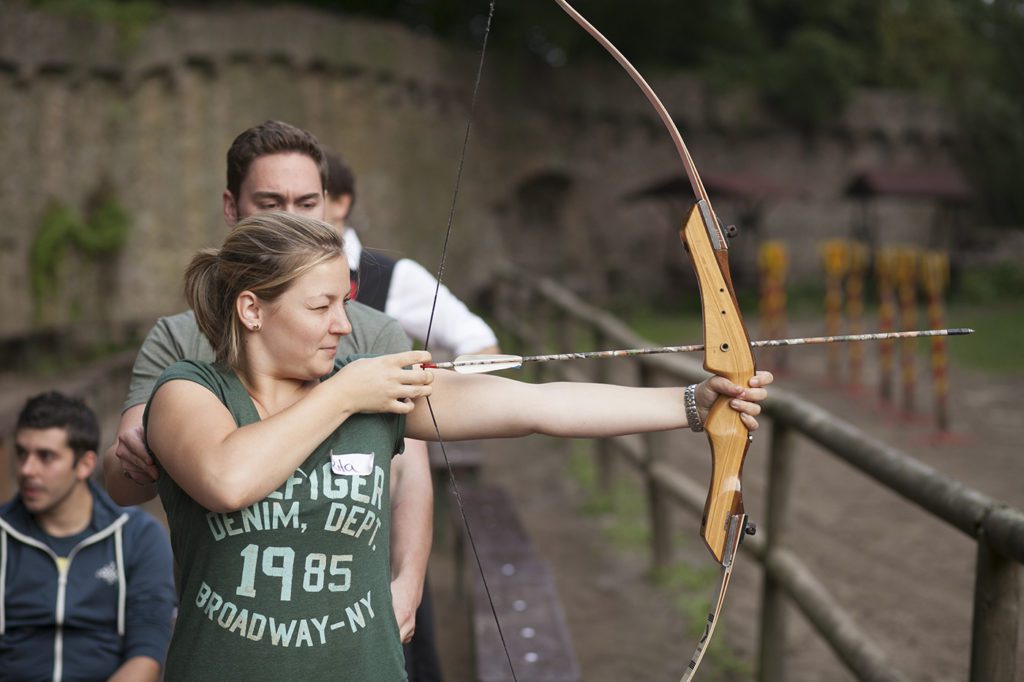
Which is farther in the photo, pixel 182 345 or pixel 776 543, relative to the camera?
pixel 776 543

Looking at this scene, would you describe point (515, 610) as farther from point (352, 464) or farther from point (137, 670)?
point (352, 464)

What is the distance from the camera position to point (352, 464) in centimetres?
128

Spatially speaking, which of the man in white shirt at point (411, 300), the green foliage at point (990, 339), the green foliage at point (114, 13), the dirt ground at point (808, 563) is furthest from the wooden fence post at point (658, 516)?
the green foliage at point (114, 13)

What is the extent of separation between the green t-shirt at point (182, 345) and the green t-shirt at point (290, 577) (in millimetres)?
340

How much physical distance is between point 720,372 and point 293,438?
530mm

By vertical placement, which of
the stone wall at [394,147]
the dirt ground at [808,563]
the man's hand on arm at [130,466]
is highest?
the stone wall at [394,147]

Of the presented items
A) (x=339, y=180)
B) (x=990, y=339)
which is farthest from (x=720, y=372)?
(x=990, y=339)

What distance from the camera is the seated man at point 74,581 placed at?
2002 millimetres

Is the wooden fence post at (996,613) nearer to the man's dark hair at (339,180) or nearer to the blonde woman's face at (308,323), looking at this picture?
the blonde woman's face at (308,323)

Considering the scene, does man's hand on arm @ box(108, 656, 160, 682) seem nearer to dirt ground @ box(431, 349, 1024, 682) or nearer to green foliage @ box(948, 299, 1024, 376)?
dirt ground @ box(431, 349, 1024, 682)

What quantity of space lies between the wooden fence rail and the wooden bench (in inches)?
24.8

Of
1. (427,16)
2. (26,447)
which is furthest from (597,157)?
(26,447)

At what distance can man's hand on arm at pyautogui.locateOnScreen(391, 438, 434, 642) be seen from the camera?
1.52 metres

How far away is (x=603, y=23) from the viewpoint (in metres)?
15.3
